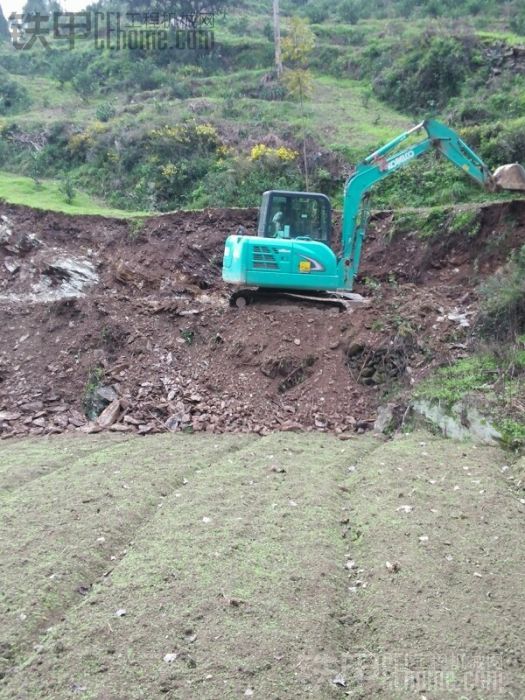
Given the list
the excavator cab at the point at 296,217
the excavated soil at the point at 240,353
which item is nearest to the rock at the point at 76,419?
the excavated soil at the point at 240,353

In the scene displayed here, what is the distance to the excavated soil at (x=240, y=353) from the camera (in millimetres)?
10633

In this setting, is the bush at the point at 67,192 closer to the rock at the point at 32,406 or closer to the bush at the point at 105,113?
the bush at the point at 105,113

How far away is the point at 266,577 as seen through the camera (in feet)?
17.5

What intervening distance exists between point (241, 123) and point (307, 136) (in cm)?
367

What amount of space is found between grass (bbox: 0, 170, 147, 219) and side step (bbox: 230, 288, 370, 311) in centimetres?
766

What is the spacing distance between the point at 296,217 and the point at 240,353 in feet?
10.3

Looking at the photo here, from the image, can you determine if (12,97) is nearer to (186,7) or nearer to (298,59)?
(186,7)

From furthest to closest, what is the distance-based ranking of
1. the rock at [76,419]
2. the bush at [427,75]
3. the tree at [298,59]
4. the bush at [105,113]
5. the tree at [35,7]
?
the tree at [35,7] → the bush at [105,113] → the tree at [298,59] → the bush at [427,75] → the rock at [76,419]

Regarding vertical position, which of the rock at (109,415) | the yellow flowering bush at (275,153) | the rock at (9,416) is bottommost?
the rock at (9,416)

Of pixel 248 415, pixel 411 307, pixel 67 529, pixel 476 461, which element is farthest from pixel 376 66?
pixel 67 529

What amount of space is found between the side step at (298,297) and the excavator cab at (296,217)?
1063 millimetres

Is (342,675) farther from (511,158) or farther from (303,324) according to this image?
(511,158)

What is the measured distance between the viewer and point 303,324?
12219mm

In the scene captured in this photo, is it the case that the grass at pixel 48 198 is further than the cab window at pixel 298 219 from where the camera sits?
Yes
